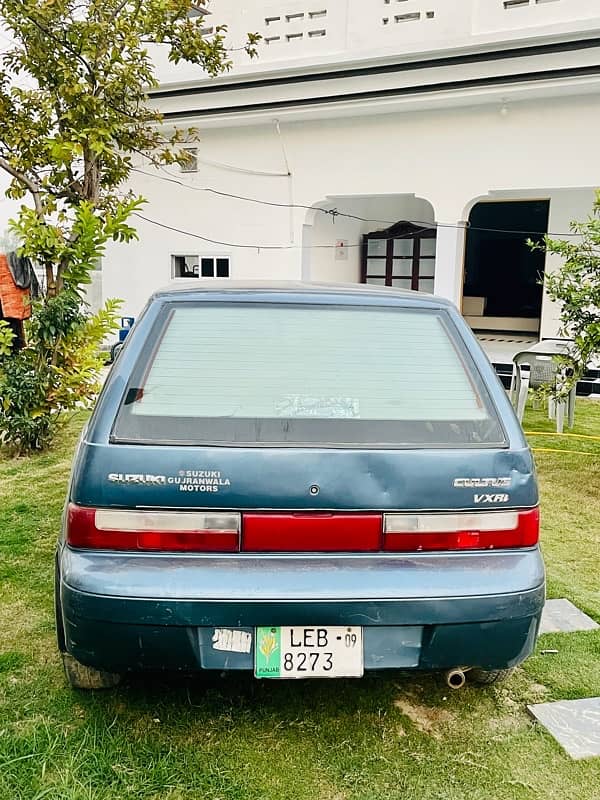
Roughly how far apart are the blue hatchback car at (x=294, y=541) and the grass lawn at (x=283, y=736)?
1.04 ft

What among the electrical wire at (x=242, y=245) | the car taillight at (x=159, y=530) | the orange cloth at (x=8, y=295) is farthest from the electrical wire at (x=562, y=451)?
the orange cloth at (x=8, y=295)

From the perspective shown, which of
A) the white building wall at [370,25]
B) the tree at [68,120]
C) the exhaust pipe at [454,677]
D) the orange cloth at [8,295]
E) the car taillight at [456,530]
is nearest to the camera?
the car taillight at [456,530]

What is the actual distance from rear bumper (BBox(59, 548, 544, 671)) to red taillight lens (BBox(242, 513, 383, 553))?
4cm

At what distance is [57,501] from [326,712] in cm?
299

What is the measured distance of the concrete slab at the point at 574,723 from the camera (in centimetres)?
223

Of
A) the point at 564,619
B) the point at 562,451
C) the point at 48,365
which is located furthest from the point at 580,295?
the point at 48,365

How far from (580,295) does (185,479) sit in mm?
3832

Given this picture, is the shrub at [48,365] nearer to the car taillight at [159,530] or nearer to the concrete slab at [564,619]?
the car taillight at [159,530]

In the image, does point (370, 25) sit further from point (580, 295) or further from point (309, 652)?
point (309, 652)

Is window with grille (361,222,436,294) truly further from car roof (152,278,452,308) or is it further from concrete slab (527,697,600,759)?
concrete slab (527,697,600,759)

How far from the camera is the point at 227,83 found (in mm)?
10656

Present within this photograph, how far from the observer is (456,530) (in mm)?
2061

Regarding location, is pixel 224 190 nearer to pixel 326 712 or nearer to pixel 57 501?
pixel 57 501

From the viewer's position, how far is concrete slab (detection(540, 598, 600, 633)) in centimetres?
304
